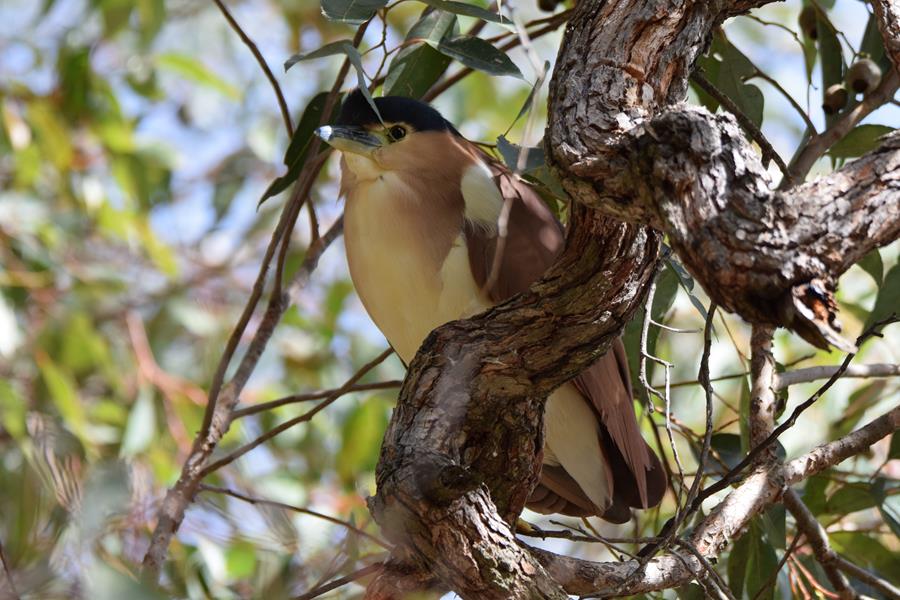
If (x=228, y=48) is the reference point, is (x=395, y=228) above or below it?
below

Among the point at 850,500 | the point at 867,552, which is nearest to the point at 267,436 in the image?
the point at 850,500

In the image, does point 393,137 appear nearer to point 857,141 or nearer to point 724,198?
point 857,141

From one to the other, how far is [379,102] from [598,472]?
0.86 m

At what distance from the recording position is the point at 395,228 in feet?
7.23

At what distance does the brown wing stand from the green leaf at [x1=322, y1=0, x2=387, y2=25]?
1.75 ft

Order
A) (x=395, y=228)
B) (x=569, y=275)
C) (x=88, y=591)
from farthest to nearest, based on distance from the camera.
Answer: (x=395, y=228) → (x=569, y=275) → (x=88, y=591)

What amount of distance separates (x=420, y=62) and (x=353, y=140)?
20 cm

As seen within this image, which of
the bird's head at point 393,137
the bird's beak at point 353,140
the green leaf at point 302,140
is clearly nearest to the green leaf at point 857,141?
the bird's head at point 393,137

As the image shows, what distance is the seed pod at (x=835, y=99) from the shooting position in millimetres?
2129

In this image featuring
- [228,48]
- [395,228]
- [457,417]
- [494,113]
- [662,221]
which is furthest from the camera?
[228,48]

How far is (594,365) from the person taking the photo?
2.05m

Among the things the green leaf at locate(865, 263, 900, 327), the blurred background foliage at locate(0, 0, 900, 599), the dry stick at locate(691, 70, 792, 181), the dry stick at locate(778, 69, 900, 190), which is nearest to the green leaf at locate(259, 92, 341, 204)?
the blurred background foliage at locate(0, 0, 900, 599)

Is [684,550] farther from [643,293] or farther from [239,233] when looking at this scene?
[239,233]

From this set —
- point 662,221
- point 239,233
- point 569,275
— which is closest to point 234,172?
point 239,233
